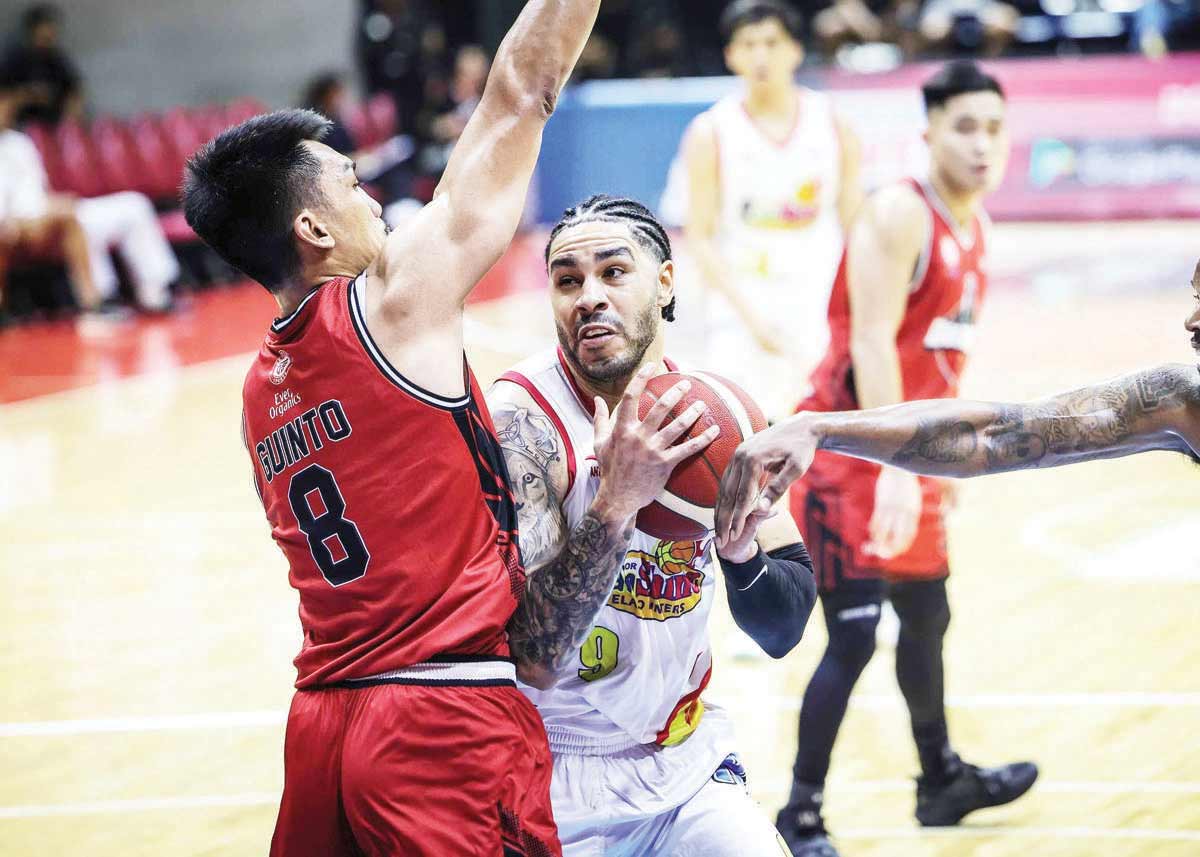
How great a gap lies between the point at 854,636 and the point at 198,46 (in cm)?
1462

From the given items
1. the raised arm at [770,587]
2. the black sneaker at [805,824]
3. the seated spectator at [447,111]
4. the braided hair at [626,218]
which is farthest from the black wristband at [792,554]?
the seated spectator at [447,111]

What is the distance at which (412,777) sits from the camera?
2.50 m

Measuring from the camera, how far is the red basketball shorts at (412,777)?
8.20ft

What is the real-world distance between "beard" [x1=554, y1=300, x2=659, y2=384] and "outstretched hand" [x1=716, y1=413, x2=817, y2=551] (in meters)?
0.45

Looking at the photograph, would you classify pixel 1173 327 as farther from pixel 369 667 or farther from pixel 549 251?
pixel 369 667

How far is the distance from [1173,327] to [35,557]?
26.0 feet

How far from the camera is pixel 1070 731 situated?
510 centimetres

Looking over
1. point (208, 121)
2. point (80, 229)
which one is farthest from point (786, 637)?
point (208, 121)

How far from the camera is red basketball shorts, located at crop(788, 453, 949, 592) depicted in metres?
4.37

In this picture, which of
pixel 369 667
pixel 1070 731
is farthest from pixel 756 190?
pixel 369 667

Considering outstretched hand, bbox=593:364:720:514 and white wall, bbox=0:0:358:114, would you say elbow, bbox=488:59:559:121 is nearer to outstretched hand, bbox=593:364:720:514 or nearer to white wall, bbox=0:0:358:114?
outstretched hand, bbox=593:364:720:514

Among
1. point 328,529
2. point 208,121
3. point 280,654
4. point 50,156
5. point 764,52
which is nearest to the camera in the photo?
point 328,529

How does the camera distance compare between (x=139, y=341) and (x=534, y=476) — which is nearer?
(x=534, y=476)

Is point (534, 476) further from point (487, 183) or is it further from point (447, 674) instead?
point (487, 183)
